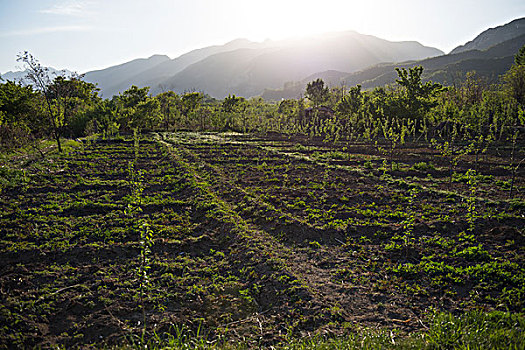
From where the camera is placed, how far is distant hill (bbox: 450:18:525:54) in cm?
15862

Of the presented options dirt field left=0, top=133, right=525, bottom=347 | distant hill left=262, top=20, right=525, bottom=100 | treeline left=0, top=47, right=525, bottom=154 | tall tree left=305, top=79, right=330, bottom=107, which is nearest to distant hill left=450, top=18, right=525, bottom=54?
distant hill left=262, top=20, right=525, bottom=100

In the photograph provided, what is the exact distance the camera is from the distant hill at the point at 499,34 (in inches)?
6245

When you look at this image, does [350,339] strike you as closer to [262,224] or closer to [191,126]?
[262,224]

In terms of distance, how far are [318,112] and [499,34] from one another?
211 m

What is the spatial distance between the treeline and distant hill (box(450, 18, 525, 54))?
178m

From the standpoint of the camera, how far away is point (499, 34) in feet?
563

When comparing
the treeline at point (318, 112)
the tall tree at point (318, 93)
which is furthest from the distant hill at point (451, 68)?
the treeline at point (318, 112)

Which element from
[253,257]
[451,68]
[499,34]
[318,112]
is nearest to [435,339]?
[253,257]

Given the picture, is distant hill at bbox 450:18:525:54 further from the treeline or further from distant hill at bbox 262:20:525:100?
the treeline

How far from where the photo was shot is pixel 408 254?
565 centimetres

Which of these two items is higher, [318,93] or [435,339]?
[318,93]

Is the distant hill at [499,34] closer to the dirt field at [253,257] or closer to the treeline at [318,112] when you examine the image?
the treeline at [318,112]

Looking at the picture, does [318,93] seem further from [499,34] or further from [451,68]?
[499,34]

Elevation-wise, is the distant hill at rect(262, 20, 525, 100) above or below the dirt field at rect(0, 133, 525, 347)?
above
